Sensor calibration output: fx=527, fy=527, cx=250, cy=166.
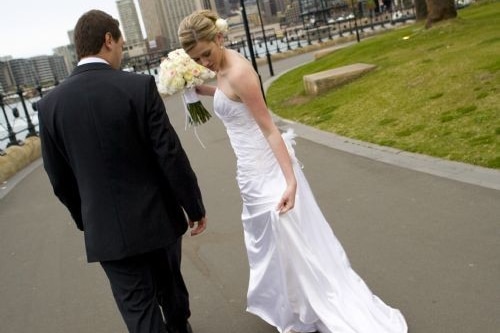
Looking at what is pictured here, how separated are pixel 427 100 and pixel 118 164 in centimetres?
739

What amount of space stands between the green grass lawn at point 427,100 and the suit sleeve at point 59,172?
4429mm

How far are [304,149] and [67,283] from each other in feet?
14.8

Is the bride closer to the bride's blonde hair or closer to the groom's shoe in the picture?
the bride's blonde hair

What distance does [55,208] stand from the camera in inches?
317

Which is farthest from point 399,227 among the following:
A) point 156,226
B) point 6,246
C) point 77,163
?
point 6,246

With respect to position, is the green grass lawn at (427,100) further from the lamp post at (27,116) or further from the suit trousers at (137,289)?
the lamp post at (27,116)

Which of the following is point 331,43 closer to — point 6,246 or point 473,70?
point 473,70

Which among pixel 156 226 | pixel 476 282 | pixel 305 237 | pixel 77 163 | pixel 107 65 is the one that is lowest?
pixel 476 282

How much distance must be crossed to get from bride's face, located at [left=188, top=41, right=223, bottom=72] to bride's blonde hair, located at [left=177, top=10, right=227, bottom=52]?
3 cm

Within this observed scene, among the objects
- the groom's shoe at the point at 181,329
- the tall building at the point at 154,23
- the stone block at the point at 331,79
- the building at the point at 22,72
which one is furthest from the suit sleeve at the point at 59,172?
the tall building at the point at 154,23

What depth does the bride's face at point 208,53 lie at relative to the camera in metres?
3.04

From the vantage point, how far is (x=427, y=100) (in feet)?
29.7

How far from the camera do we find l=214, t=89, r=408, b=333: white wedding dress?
3191mm

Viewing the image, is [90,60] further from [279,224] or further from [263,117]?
[279,224]
